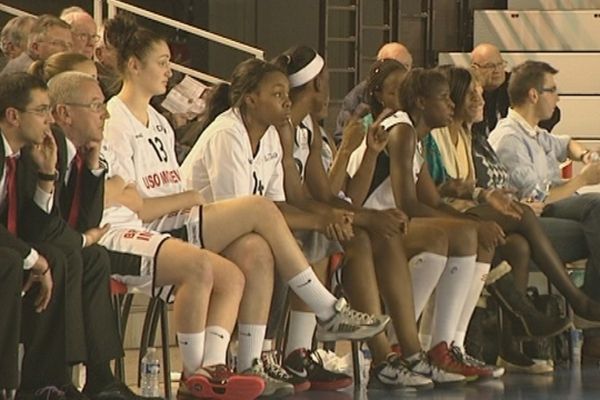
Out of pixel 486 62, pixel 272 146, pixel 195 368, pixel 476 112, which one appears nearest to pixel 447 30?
pixel 486 62

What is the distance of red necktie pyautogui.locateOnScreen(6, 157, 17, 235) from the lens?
16.4 ft

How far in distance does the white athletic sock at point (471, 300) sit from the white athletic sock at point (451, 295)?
0.06m

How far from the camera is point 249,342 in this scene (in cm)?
564

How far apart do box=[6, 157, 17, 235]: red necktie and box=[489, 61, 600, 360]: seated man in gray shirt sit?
2.75m

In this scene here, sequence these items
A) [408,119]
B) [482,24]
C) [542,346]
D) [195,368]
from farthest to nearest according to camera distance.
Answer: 1. [482,24]
2. [542,346]
3. [408,119]
4. [195,368]

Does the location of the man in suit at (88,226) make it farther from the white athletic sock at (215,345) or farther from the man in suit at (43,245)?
the white athletic sock at (215,345)

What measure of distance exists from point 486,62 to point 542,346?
1.90 meters

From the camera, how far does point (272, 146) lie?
6.04m

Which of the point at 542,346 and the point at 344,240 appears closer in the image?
the point at 344,240

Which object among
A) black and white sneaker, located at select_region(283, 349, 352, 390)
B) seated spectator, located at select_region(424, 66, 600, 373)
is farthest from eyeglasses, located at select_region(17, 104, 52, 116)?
seated spectator, located at select_region(424, 66, 600, 373)

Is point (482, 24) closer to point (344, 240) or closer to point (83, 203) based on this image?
point (344, 240)

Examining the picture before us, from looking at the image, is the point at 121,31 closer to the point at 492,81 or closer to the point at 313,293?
the point at 313,293

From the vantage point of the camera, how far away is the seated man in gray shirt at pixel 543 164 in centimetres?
725

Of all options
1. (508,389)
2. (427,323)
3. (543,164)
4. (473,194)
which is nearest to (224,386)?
(508,389)
